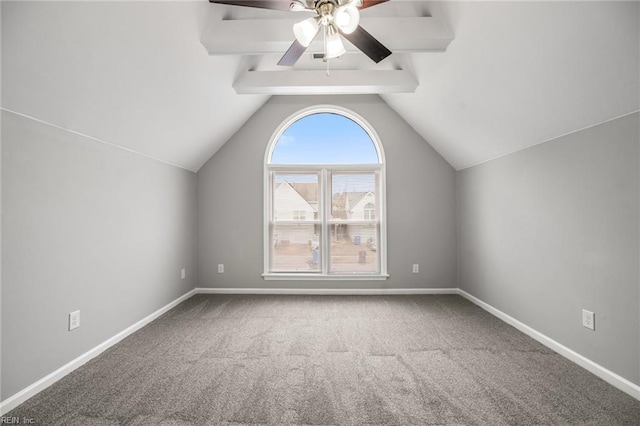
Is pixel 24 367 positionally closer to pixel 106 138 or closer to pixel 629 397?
pixel 106 138

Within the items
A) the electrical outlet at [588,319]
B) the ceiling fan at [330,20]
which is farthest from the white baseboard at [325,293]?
the ceiling fan at [330,20]

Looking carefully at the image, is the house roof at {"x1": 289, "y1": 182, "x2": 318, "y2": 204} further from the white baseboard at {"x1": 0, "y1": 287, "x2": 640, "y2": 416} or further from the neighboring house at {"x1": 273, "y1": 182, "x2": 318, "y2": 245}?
the white baseboard at {"x1": 0, "y1": 287, "x2": 640, "y2": 416}

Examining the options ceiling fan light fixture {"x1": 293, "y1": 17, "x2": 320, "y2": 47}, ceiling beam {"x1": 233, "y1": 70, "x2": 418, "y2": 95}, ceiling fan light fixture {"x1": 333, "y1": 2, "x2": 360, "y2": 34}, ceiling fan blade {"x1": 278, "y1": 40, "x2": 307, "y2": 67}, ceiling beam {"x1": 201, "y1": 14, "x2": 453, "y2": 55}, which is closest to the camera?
ceiling fan light fixture {"x1": 333, "y1": 2, "x2": 360, "y2": 34}

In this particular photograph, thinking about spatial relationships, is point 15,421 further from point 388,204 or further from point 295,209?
point 388,204

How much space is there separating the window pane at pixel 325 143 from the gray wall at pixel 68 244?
66.9 inches

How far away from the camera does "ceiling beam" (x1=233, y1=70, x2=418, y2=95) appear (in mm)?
3123

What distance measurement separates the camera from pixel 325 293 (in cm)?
416

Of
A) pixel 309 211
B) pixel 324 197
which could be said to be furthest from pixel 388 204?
pixel 309 211

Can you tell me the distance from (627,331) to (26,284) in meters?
3.93

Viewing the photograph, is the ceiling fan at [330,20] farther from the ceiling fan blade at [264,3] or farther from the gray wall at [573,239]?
the gray wall at [573,239]

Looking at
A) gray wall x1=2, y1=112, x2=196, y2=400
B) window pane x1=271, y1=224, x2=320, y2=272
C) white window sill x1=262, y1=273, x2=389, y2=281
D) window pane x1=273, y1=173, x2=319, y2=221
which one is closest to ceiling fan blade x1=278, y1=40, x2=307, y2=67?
gray wall x1=2, y1=112, x2=196, y2=400

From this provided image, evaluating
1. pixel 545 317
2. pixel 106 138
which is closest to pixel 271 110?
pixel 106 138

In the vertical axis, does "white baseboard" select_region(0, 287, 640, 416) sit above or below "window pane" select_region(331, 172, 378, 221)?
below

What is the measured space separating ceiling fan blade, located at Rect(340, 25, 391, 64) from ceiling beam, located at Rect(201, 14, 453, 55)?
1.88 feet
